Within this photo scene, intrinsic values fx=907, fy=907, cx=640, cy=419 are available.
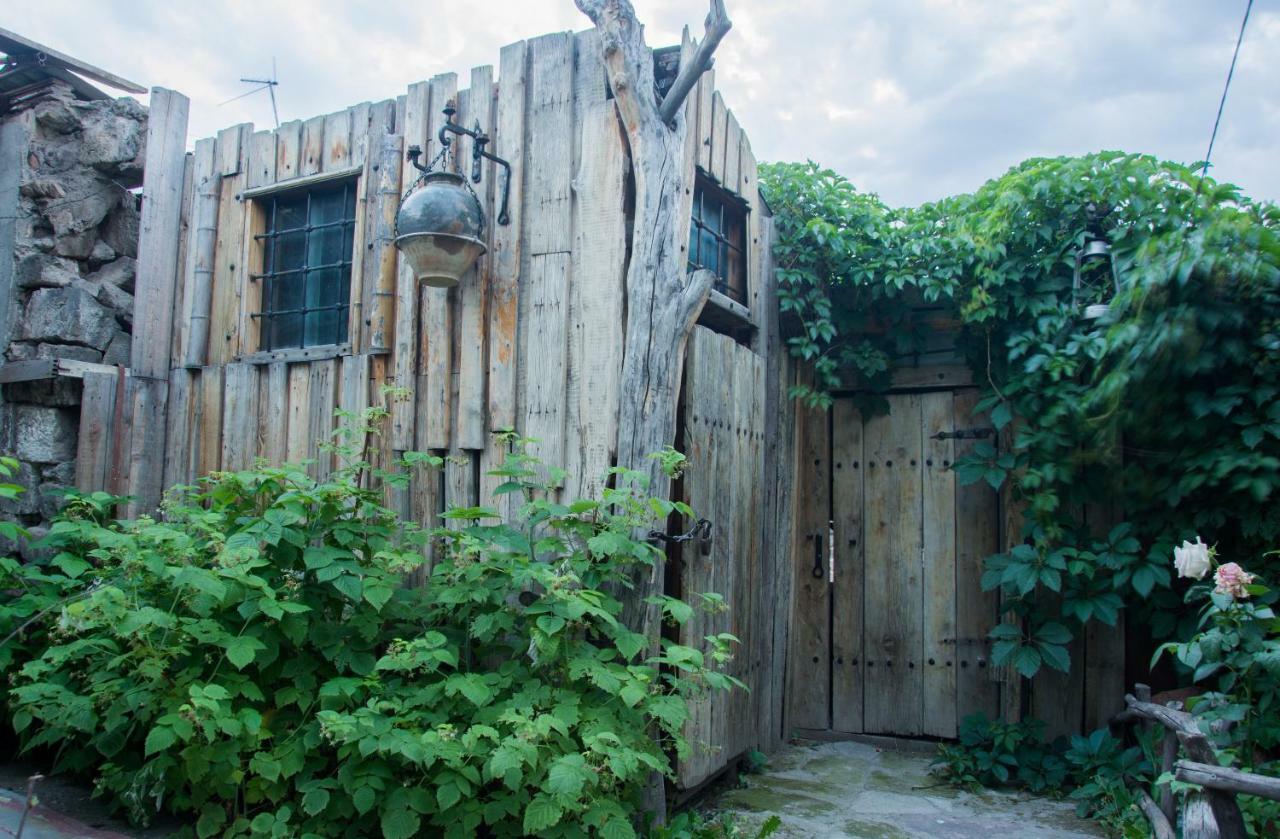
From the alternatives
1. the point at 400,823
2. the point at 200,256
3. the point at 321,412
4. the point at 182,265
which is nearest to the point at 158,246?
the point at 182,265

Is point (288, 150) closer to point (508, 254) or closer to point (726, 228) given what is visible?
point (508, 254)

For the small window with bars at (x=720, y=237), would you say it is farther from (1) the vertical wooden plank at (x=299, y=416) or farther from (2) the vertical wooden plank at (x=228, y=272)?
(2) the vertical wooden plank at (x=228, y=272)

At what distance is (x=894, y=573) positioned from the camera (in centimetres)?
518

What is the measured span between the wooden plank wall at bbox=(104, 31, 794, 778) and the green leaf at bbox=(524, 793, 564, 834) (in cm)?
126

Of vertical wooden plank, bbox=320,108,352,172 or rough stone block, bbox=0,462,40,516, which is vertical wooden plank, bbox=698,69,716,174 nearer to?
vertical wooden plank, bbox=320,108,352,172

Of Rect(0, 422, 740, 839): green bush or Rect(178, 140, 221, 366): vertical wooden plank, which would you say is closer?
Rect(0, 422, 740, 839): green bush

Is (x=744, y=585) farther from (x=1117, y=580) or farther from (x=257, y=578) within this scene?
(x=257, y=578)

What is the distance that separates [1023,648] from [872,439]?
141 centimetres

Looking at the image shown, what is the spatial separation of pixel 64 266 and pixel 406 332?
2.53 metres

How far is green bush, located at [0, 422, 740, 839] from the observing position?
2.83 m

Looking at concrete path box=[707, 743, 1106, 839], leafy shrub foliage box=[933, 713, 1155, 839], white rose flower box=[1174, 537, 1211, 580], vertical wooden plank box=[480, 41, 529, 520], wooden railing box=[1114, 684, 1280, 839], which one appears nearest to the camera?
wooden railing box=[1114, 684, 1280, 839]

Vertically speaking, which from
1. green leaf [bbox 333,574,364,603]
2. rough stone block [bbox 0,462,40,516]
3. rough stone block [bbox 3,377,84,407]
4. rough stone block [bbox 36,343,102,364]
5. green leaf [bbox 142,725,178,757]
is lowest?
green leaf [bbox 142,725,178,757]

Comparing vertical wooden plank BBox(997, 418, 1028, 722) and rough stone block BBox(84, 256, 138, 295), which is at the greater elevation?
rough stone block BBox(84, 256, 138, 295)

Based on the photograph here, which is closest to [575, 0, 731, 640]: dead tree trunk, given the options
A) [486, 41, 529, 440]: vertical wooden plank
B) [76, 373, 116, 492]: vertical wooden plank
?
[486, 41, 529, 440]: vertical wooden plank
